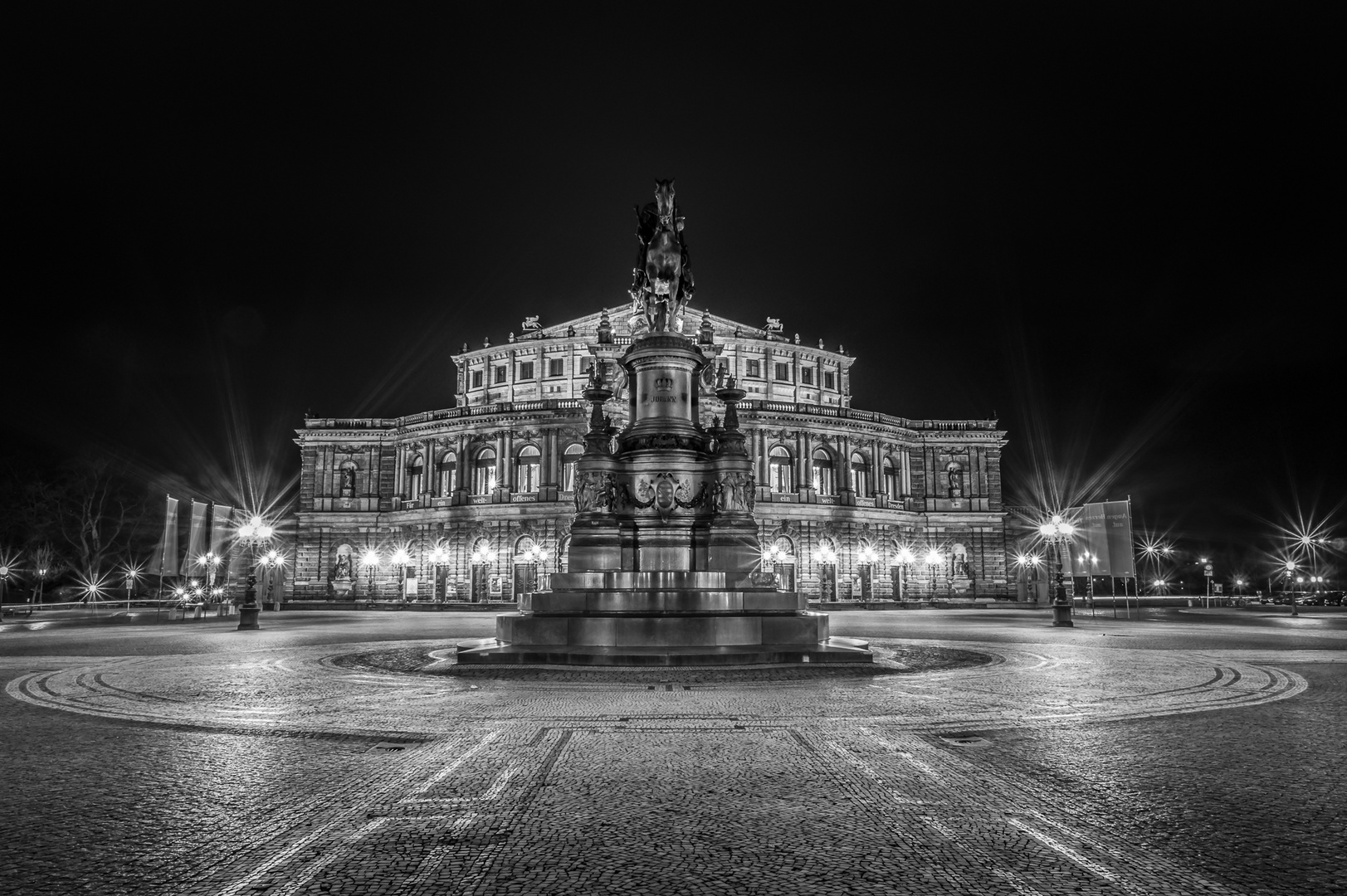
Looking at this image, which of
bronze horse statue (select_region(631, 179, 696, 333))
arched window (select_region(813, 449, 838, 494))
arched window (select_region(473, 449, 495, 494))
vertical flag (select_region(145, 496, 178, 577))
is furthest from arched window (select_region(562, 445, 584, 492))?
bronze horse statue (select_region(631, 179, 696, 333))

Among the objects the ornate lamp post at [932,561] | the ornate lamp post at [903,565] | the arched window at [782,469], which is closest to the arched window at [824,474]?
the arched window at [782,469]

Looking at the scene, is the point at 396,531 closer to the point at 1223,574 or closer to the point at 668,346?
the point at 668,346

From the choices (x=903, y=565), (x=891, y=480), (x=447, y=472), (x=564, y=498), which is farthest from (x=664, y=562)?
(x=891, y=480)

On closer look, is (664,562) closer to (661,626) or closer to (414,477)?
(661,626)

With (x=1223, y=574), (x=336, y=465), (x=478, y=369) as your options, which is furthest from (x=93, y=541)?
(x=1223, y=574)

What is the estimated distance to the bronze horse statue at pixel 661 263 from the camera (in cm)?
2267

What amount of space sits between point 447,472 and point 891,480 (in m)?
38.4

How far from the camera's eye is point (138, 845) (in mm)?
5168

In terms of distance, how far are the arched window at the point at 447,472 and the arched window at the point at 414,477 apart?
2108 millimetres

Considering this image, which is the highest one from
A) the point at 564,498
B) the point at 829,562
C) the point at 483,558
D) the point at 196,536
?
the point at 564,498

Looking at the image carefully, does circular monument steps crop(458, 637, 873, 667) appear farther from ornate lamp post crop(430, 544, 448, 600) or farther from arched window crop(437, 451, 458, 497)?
arched window crop(437, 451, 458, 497)

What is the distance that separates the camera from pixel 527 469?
245 feet

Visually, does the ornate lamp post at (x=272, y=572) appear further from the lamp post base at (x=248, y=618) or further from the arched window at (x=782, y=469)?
the arched window at (x=782, y=469)

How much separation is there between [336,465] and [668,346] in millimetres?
65186
